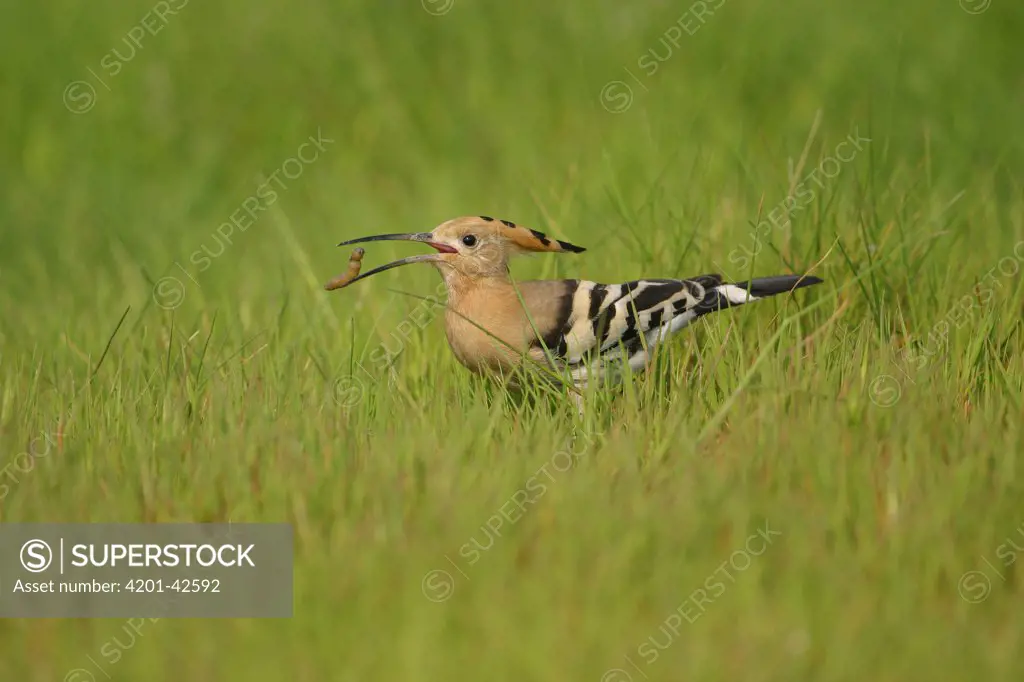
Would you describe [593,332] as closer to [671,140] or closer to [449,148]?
[671,140]

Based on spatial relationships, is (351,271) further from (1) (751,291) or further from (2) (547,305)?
(1) (751,291)

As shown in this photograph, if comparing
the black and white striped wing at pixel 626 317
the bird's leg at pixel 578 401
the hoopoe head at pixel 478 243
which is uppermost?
the hoopoe head at pixel 478 243

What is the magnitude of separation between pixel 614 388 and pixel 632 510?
120 cm

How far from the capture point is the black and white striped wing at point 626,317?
201 inches

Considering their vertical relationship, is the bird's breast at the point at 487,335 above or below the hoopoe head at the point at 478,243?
below

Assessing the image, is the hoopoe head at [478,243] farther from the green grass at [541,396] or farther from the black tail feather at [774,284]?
the black tail feather at [774,284]

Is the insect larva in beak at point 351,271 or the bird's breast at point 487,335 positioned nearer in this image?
the bird's breast at point 487,335

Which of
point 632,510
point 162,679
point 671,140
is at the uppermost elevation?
point 671,140

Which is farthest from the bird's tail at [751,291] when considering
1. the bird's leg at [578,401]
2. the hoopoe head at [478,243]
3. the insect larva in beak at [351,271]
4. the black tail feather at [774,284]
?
the insect larva in beak at [351,271]

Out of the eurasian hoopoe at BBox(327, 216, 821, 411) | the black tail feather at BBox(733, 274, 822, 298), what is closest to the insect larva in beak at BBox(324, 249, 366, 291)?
the eurasian hoopoe at BBox(327, 216, 821, 411)

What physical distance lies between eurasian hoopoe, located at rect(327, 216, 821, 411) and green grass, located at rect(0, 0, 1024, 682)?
162 millimetres

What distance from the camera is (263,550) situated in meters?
3.72

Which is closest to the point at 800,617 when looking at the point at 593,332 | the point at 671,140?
the point at 593,332

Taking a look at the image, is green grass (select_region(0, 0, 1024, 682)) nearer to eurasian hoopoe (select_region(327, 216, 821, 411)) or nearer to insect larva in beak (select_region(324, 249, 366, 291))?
eurasian hoopoe (select_region(327, 216, 821, 411))
